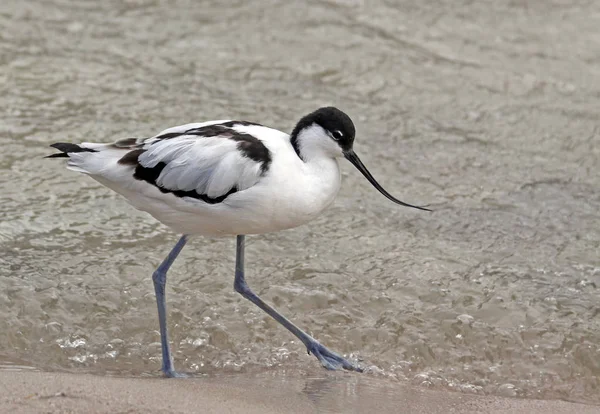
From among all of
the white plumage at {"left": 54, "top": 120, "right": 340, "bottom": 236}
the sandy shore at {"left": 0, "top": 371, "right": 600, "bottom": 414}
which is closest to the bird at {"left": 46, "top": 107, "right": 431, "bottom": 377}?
the white plumage at {"left": 54, "top": 120, "right": 340, "bottom": 236}

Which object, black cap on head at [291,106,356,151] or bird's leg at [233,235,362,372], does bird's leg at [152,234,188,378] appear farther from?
black cap on head at [291,106,356,151]

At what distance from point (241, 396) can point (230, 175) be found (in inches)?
41.5

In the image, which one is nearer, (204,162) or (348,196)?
(204,162)

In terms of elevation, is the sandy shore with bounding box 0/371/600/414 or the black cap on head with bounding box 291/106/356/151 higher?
the black cap on head with bounding box 291/106/356/151

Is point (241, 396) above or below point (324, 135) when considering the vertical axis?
below

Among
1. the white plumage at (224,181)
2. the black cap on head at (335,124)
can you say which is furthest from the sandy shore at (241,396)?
the black cap on head at (335,124)

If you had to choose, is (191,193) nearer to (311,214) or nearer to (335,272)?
(311,214)

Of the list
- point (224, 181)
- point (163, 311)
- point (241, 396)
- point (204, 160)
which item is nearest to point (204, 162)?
point (204, 160)

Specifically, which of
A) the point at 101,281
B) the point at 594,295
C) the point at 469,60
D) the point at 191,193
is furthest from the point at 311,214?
the point at 469,60

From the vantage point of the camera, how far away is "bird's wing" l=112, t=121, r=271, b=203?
5.05m

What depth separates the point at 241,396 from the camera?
15.7ft

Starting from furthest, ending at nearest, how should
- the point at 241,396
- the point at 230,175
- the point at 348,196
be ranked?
1. the point at 348,196
2. the point at 230,175
3. the point at 241,396

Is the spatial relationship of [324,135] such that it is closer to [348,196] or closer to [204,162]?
[204,162]

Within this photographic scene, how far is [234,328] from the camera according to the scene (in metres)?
5.71
